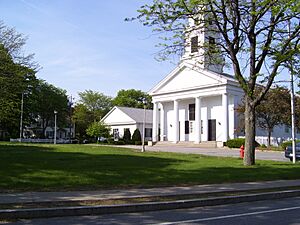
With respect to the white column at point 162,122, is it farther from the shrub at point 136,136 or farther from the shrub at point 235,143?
the shrub at point 235,143

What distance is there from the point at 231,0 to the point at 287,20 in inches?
114

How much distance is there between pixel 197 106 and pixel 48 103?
40.6 m

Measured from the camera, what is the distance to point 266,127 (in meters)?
46.6

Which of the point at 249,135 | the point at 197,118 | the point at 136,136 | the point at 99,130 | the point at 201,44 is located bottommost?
the point at 249,135

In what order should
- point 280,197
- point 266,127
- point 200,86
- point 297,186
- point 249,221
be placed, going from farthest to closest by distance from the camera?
point 200,86 → point 266,127 → point 297,186 → point 280,197 → point 249,221

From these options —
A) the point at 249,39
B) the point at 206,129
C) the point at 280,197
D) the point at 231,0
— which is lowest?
the point at 280,197

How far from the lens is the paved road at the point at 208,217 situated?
8281mm

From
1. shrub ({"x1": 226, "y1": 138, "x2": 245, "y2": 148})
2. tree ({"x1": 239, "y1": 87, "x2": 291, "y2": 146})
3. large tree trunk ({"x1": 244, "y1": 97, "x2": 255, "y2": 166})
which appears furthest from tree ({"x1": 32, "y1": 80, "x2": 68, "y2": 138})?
large tree trunk ({"x1": 244, "y1": 97, "x2": 255, "y2": 166})

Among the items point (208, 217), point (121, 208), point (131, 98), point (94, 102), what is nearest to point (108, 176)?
point (121, 208)

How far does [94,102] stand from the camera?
298 feet

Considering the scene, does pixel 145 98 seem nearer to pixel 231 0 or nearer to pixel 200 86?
pixel 200 86

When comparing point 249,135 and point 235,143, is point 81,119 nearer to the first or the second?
point 235,143

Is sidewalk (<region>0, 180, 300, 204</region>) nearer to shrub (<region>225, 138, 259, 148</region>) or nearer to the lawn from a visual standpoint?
the lawn

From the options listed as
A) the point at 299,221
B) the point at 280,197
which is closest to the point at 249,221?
the point at 299,221
